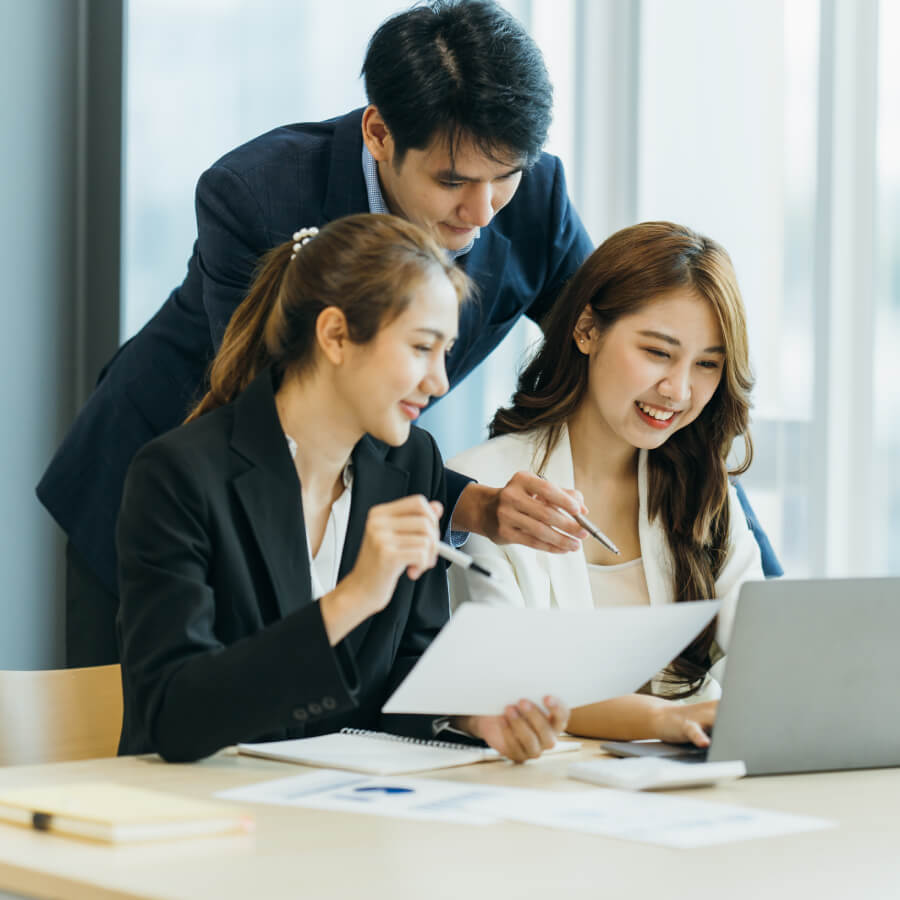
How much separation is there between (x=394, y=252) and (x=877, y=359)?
5.38ft

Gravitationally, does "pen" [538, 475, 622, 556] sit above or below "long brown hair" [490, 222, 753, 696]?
below

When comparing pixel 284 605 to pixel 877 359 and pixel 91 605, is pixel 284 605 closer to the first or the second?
pixel 91 605

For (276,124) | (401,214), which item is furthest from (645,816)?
(276,124)

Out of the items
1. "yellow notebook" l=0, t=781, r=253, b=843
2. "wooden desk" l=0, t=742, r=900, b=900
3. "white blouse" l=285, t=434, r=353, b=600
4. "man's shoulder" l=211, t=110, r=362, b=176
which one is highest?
"man's shoulder" l=211, t=110, r=362, b=176

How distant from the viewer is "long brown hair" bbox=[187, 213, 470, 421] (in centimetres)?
149

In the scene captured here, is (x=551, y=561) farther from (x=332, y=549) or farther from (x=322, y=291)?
(x=322, y=291)

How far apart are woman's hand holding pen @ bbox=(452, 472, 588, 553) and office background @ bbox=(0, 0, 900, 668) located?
4.44 ft

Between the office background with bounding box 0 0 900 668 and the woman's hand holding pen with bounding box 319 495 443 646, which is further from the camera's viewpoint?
the office background with bounding box 0 0 900 668

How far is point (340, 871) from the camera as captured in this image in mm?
934

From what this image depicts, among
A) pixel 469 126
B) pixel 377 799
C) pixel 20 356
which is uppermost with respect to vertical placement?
pixel 469 126

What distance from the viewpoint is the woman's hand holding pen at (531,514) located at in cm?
167

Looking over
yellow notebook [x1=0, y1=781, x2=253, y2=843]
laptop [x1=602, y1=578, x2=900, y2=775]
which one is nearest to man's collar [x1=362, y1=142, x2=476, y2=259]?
laptop [x1=602, y1=578, x2=900, y2=775]

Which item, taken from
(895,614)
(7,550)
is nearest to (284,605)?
(895,614)

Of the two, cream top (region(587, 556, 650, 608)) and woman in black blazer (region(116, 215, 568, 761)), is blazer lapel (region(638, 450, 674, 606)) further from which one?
woman in black blazer (region(116, 215, 568, 761))
